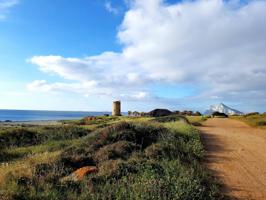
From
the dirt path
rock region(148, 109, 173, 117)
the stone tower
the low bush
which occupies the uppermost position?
the stone tower

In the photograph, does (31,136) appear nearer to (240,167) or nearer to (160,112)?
(240,167)

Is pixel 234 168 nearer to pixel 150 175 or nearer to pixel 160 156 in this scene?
pixel 160 156

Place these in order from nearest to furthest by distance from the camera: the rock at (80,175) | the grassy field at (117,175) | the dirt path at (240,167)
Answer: the grassy field at (117,175), the rock at (80,175), the dirt path at (240,167)

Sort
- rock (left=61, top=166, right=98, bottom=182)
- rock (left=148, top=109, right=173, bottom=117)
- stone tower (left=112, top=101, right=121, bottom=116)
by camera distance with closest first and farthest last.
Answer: rock (left=61, top=166, right=98, bottom=182), rock (left=148, top=109, right=173, bottom=117), stone tower (left=112, top=101, right=121, bottom=116)

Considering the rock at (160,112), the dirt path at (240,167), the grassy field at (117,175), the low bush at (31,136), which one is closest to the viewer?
the grassy field at (117,175)

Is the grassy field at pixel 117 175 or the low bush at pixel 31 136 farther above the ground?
the low bush at pixel 31 136

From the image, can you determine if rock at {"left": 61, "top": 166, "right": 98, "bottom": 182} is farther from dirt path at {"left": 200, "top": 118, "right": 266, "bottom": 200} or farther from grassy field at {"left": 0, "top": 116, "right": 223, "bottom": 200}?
dirt path at {"left": 200, "top": 118, "right": 266, "bottom": 200}

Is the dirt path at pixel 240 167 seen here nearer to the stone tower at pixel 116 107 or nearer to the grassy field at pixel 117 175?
the grassy field at pixel 117 175

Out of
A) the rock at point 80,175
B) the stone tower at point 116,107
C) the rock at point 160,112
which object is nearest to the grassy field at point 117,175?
the rock at point 80,175

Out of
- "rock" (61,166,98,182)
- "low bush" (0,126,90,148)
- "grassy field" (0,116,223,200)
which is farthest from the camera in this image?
"low bush" (0,126,90,148)

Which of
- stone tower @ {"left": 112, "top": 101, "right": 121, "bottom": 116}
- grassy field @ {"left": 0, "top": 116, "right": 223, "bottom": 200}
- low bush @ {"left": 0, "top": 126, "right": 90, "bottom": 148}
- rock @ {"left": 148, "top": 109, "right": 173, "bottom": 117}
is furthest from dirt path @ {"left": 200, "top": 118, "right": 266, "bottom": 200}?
stone tower @ {"left": 112, "top": 101, "right": 121, "bottom": 116}

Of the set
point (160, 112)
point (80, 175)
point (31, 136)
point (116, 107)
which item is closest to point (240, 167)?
point (80, 175)

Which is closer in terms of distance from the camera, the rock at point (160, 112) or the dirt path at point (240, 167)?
the dirt path at point (240, 167)

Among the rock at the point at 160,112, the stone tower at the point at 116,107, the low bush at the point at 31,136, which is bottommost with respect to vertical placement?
the low bush at the point at 31,136
